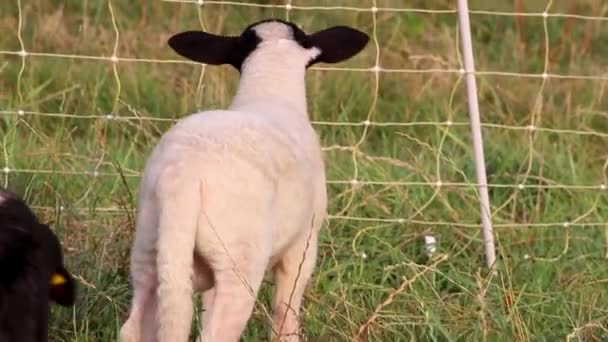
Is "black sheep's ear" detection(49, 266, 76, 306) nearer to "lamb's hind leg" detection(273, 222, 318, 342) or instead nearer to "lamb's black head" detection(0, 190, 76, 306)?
"lamb's black head" detection(0, 190, 76, 306)

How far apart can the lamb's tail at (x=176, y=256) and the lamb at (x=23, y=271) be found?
295 mm

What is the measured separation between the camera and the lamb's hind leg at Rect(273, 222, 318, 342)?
16.9 feet

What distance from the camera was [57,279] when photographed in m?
4.55

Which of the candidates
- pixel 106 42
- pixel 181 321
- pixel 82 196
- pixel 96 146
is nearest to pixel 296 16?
pixel 106 42

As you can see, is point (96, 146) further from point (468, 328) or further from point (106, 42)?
point (468, 328)

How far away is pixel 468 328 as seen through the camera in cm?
534

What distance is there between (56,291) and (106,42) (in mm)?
3897

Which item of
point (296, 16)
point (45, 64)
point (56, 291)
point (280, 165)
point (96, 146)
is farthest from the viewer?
point (296, 16)

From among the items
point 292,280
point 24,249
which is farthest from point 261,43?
point 24,249

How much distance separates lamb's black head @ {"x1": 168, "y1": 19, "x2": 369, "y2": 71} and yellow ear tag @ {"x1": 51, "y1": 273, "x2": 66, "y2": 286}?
1.20m

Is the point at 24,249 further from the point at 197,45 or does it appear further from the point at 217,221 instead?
the point at 197,45

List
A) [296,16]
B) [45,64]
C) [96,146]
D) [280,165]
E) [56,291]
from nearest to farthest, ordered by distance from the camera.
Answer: [56,291] < [280,165] < [96,146] < [45,64] < [296,16]

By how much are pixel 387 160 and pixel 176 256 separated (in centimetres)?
193

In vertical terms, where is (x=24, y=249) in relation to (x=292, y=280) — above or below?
above
